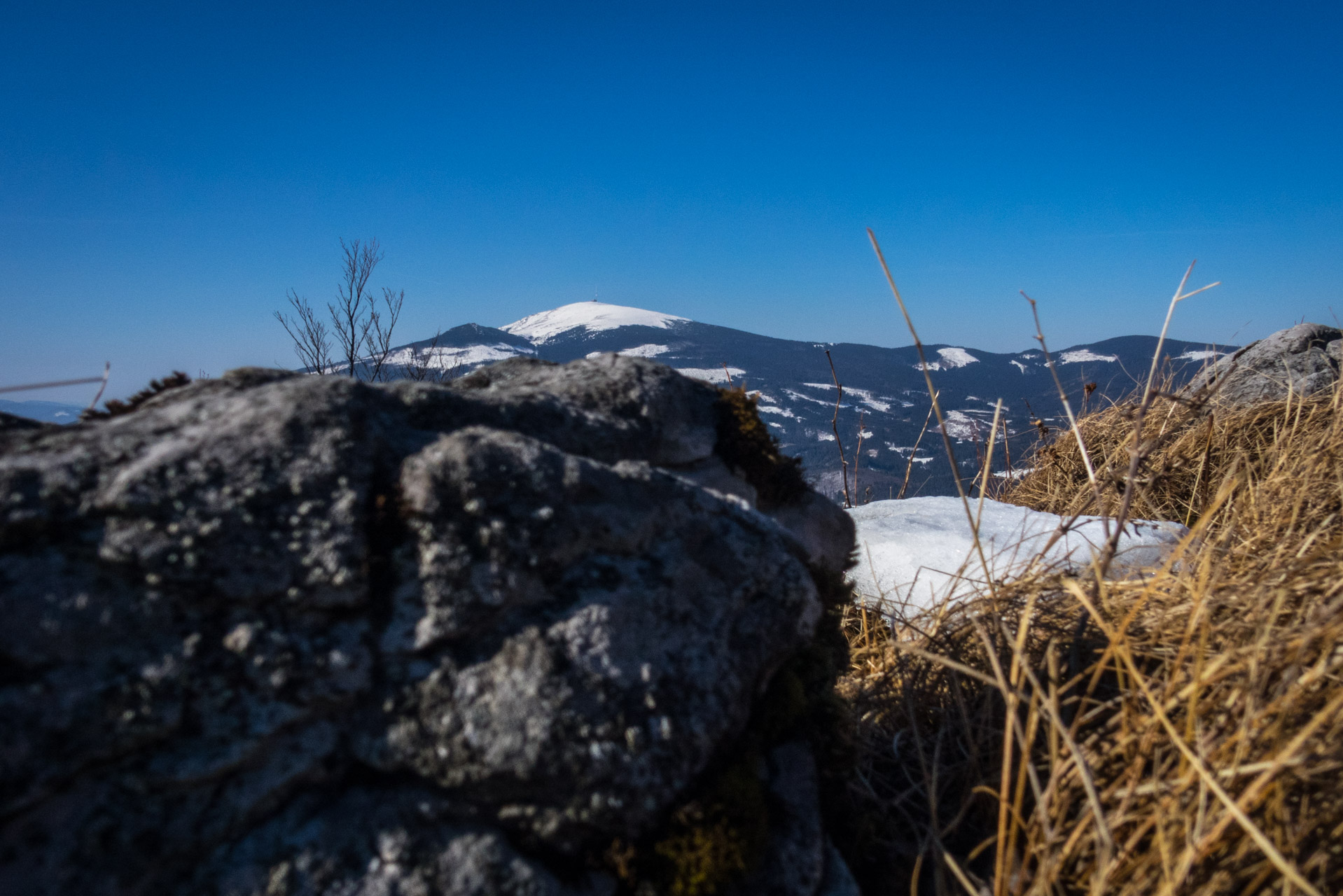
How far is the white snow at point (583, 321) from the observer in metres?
101

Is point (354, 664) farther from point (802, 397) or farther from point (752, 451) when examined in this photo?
point (802, 397)

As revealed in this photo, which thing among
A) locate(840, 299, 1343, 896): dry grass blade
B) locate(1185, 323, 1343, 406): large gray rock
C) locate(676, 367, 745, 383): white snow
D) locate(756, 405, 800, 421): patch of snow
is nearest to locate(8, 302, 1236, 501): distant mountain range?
locate(756, 405, 800, 421): patch of snow

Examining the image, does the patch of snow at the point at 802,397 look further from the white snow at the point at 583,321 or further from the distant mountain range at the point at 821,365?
the white snow at the point at 583,321

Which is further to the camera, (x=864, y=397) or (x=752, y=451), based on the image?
(x=864, y=397)

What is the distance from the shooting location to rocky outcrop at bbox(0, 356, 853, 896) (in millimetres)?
1176

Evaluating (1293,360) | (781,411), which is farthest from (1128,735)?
(781,411)

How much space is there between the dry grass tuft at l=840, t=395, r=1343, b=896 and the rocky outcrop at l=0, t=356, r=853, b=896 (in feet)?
1.54

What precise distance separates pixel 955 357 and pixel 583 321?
6005 cm

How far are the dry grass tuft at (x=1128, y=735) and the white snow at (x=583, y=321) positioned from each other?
93.3 metres

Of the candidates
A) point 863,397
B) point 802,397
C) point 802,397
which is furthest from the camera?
point 863,397

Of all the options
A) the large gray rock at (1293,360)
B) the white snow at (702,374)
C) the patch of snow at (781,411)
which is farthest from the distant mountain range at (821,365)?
the large gray rock at (1293,360)

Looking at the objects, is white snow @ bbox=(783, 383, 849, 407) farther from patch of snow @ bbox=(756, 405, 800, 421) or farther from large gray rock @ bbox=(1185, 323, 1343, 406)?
large gray rock @ bbox=(1185, 323, 1343, 406)

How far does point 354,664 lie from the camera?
1.35 meters

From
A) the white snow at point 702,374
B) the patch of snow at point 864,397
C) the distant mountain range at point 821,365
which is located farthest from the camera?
the patch of snow at point 864,397
